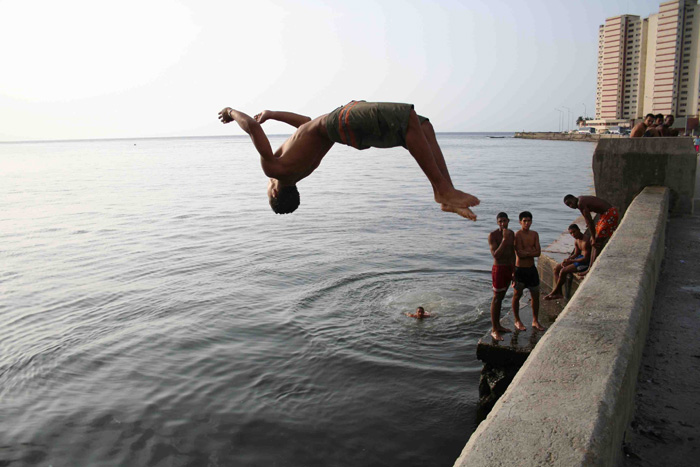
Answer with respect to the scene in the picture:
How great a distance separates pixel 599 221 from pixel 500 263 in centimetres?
205

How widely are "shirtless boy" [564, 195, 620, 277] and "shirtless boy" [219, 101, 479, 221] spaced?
469 centimetres

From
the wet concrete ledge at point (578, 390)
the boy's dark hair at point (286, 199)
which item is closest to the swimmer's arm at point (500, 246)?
the wet concrete ledge at point (578, 390)

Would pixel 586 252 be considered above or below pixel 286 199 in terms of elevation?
below

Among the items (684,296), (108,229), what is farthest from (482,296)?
(108,229)

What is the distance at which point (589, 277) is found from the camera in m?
4.94

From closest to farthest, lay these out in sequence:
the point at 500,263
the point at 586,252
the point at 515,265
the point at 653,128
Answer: the point at 500,263 → the point at 515,265 → the point at 586,252 → the point at 653,128

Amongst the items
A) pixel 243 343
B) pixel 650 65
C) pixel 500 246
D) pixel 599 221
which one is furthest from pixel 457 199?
pixel 650 65

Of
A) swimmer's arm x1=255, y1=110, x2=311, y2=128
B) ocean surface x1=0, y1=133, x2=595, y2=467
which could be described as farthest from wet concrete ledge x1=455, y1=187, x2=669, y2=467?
ocean surface x1=0, y1=133, x2=595, y2=467

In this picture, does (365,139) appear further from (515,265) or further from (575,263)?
(575,263)

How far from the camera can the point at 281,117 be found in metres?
4.86

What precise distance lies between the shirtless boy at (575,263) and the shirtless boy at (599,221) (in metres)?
0.10

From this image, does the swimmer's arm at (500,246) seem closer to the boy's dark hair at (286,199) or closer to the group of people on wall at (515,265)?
the group of people on wall at (515,265)

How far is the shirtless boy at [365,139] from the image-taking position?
4023 millimetres

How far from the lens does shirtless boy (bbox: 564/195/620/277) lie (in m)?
8.12
